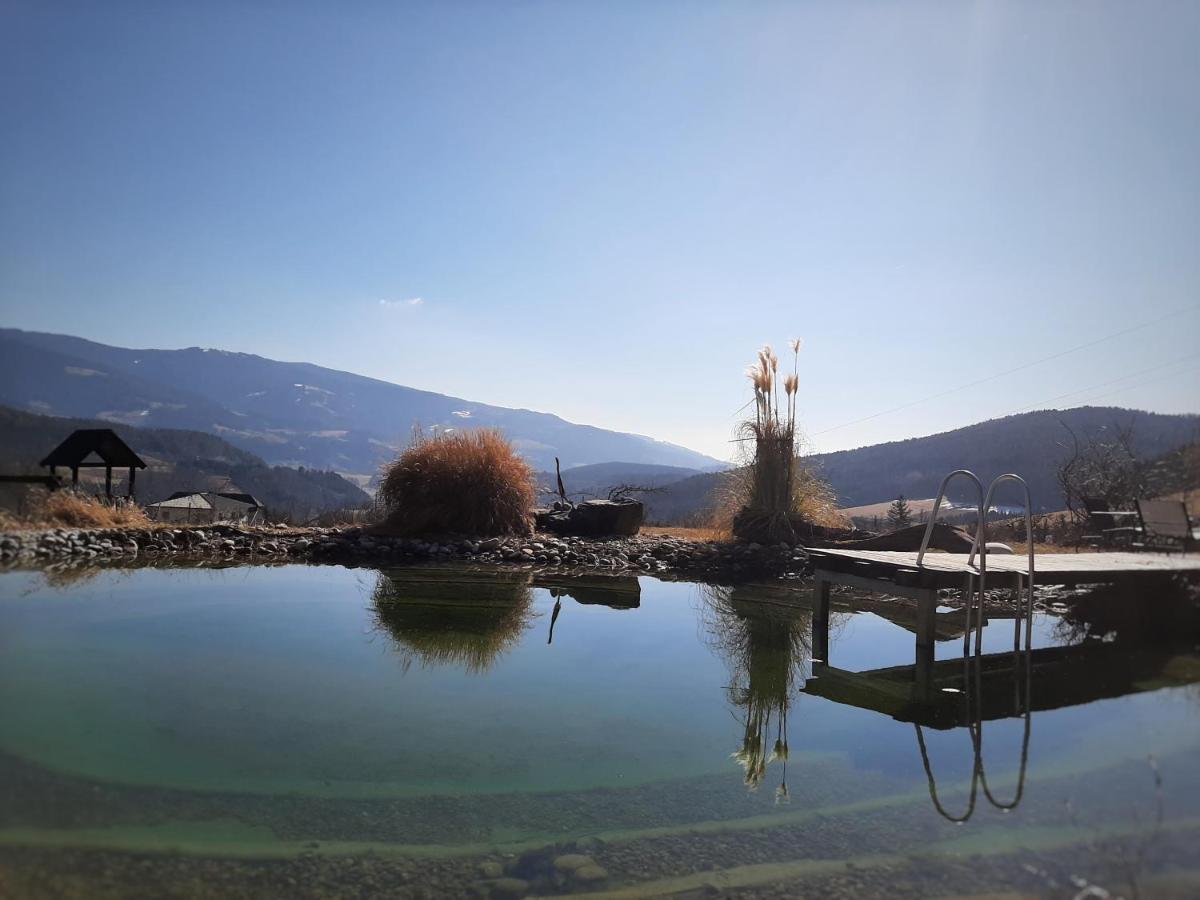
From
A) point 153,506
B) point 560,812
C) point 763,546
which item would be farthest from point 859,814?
point 153,506

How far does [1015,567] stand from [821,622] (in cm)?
133

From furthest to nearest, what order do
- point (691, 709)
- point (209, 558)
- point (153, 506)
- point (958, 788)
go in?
point (153, 506), point (209, 558), point (691, 709), point (958, 788)

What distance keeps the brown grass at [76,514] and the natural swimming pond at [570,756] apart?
0.50 m

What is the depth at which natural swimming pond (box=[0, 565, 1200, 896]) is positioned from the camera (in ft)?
7.25

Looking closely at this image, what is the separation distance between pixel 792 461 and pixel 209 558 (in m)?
6.86

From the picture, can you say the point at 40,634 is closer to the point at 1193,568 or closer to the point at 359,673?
the point at 359,673

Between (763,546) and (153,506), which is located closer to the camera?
(763,546)

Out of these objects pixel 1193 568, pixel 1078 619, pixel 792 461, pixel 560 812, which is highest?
pixel 792 461

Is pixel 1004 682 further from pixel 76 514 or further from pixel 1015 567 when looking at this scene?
pixel 76 514

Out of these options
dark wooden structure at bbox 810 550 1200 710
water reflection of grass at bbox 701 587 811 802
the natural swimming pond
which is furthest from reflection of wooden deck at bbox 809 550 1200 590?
water reflection of grass at bbox 701 587 811 802

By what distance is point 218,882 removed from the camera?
2047mm

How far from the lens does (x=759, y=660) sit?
4895 millimetres

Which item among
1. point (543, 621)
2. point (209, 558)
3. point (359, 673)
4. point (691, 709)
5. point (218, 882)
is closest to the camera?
point (218, 882)

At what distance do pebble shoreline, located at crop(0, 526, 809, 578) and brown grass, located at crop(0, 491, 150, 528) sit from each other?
0.24 m
